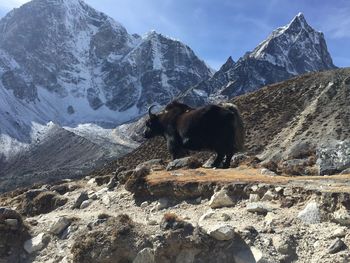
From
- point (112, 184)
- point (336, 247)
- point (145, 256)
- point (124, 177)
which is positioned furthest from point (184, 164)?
point (336, 247)

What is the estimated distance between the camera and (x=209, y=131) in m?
19.9

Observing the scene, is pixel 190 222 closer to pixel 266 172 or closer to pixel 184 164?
pixel 266 172

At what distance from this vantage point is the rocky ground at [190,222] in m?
10.9

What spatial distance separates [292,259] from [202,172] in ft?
19.9

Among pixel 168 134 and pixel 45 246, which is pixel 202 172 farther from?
pixel 168 134

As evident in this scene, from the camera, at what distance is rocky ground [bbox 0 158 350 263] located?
35.9ft

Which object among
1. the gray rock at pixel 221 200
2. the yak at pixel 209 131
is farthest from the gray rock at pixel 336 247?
the yak at pixel 209 131

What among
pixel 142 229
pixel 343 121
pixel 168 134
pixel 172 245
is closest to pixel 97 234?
pixel 142 229

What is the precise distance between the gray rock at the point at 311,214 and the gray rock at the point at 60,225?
541cm

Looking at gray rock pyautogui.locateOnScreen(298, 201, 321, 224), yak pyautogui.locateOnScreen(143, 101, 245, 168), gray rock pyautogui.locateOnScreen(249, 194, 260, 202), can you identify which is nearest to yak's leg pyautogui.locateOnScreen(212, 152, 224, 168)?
yak pyautogui.locateOnScreen(143, 101, 245, 168)

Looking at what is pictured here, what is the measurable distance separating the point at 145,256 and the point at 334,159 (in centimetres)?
856

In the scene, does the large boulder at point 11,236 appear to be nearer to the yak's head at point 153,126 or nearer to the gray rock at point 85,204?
the gray rock at point 85,204

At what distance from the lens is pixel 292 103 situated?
266 feet

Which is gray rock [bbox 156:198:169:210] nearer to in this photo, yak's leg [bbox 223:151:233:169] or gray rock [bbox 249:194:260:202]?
gray rock [bbox 249:194:260:202]
